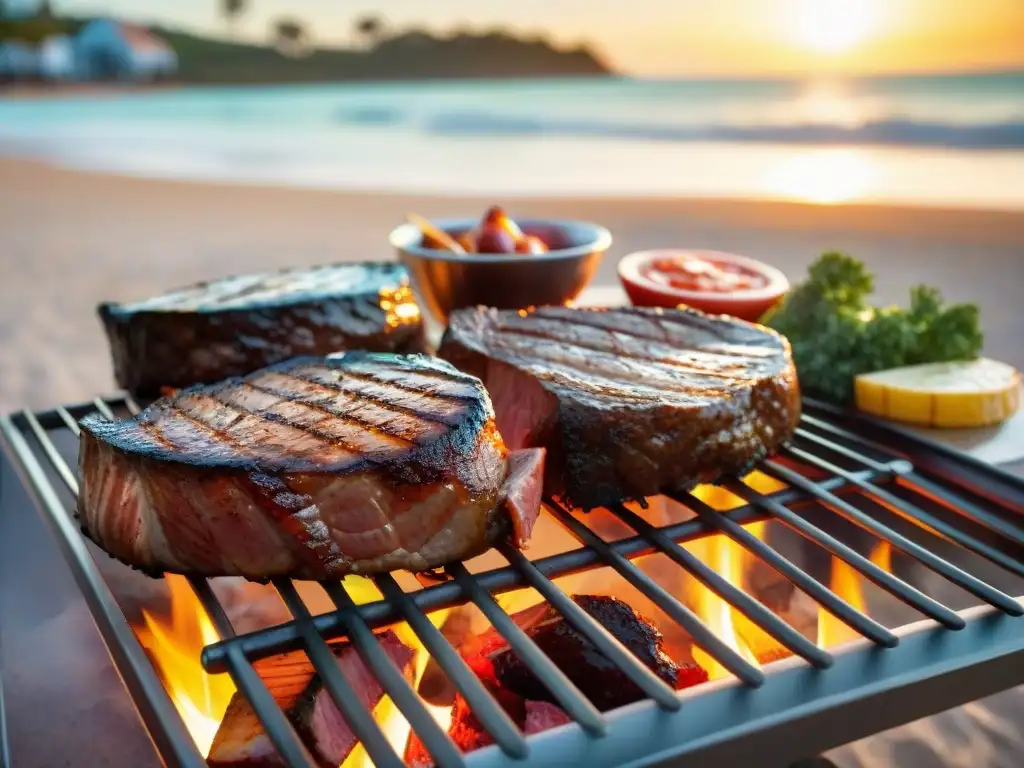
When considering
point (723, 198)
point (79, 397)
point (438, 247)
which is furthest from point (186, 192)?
point (438, 247)

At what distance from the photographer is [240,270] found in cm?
892

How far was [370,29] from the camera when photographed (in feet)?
109

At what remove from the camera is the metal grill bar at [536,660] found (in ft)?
4.23

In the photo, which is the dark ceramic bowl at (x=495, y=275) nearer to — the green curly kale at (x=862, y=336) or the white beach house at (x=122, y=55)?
the green curly kale at (x=862, y=336)

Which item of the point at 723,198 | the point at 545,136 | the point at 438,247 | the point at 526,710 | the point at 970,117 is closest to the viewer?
the point at 526,710

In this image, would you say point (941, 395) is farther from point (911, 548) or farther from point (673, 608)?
point (673, 608)

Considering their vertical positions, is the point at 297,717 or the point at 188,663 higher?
the point at 297,717

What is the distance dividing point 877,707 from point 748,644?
1.05 meters

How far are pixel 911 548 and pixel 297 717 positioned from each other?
120 centimetres

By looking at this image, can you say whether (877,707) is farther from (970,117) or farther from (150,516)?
(970,117)

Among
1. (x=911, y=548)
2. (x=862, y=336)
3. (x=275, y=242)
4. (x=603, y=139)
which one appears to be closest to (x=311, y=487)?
(x=911, y=548)

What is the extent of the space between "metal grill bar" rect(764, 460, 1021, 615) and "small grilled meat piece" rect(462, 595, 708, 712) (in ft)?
1.50

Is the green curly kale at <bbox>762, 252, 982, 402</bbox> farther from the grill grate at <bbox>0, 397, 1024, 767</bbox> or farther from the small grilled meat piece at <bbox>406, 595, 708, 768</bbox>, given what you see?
the small grilled meat piece at <bbox>406, 595, 708, 768</bbox>

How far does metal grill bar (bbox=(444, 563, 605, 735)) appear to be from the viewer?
1.29m
